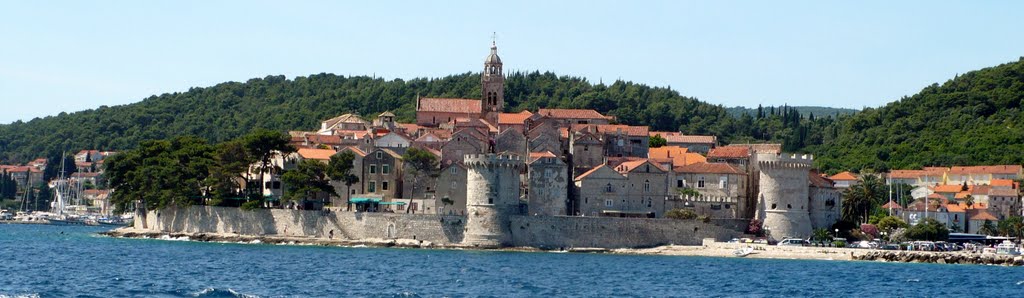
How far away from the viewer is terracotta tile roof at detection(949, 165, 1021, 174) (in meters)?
104

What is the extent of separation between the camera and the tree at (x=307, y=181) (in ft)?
241

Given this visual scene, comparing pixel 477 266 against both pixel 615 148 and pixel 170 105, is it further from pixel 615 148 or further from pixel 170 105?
pixel 170 105

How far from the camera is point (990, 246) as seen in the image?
77.1 m

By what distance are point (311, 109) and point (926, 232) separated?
69.0 m

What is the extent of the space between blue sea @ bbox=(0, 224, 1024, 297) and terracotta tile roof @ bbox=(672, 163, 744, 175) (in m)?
7.89

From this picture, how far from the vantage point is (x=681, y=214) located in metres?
71.5

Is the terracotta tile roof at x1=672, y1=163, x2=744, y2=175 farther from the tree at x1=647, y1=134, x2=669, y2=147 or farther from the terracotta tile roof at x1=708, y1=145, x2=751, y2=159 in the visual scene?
the tree at x1=647, y1=134, x2=669, y2=147

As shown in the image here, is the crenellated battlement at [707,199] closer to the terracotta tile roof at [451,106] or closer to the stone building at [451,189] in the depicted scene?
the stone building at [451,189]

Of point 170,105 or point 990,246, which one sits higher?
point 170,105

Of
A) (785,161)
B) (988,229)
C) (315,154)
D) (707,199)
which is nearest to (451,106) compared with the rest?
(315,154)

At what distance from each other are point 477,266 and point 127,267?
13.0 m

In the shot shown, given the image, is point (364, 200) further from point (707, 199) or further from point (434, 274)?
point (434, 274)

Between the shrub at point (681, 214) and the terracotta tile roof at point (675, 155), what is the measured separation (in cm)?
666

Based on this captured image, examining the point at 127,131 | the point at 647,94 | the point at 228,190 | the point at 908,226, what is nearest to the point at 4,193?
the point at 127,131
